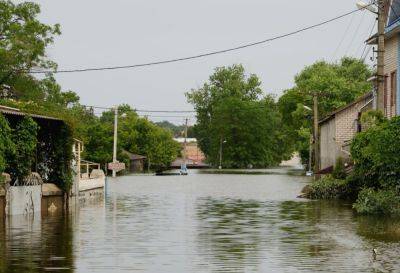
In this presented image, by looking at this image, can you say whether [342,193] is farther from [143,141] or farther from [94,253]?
Answer: [143,141]

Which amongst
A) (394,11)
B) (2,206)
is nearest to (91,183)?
(394,11)

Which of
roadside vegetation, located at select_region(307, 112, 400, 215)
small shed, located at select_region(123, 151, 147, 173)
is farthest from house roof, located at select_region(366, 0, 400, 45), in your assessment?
small shed, located at select_region(123, 151, 147, 173)

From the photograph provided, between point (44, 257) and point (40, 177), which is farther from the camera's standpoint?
point (40, 177)

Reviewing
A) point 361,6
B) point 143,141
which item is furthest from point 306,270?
point 143,141

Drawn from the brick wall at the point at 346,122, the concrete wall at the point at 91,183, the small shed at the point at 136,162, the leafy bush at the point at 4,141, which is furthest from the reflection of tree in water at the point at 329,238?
the small shed at the point at 136,162

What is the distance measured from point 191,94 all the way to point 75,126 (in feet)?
437

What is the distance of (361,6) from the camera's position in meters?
34.6

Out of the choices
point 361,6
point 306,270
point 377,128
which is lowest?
point 306,270

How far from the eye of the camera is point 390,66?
41.3 meters

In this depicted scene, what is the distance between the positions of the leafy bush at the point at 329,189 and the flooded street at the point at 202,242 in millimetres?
7252

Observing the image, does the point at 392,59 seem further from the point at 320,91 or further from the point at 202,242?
the point at 320,91

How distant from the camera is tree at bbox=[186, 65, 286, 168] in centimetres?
16238

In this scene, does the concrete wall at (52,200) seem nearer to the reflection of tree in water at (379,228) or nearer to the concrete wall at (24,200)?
the concrete wall at (24,200)

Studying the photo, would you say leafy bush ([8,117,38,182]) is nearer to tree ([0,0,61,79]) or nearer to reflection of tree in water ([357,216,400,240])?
reflection of tree in water ([357,216,400,240])
